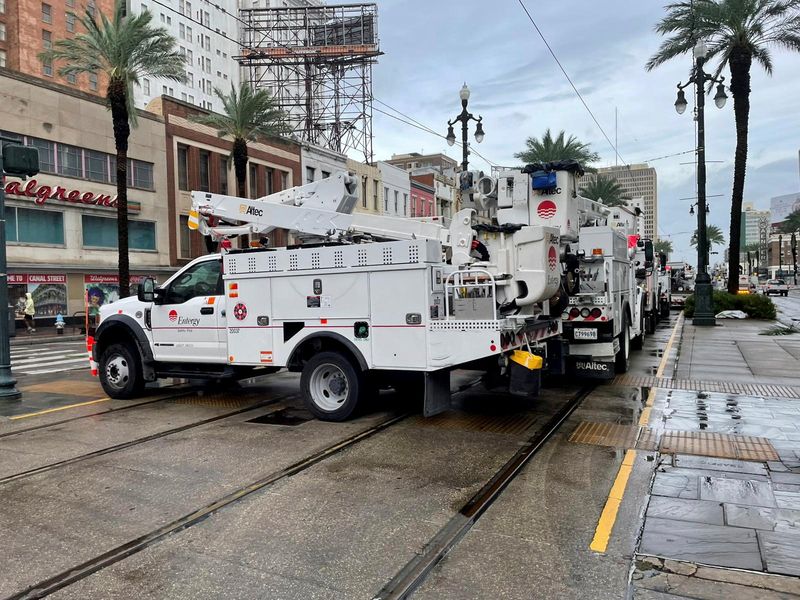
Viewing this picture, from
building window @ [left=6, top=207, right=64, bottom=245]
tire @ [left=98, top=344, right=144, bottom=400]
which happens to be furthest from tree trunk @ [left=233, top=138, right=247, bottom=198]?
tire @ [left=98, top=344, right=144, bottom=400]

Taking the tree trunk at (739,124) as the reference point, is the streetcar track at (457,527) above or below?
below

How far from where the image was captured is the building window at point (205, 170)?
38.6m

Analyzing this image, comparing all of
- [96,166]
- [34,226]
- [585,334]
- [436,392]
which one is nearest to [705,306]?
[585,334]

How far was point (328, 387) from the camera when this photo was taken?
26.9 feet

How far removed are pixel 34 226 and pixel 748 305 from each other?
31.1m

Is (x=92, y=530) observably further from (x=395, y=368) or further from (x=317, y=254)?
(x=317, y=254)

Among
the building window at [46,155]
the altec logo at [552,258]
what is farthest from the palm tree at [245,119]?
the altec logo at [552,258]

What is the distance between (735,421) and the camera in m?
7.90

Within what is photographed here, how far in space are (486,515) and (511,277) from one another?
373 cm

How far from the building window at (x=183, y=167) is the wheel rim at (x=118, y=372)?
29250mm

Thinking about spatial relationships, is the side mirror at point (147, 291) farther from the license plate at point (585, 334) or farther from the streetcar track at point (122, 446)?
the license plate at point (585, 334)

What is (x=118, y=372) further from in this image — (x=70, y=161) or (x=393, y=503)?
(x=70, y=161)

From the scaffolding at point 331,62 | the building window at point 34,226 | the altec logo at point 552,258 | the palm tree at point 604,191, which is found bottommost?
the altec logo at point 552,258

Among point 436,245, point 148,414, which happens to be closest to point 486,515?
point 436,245
